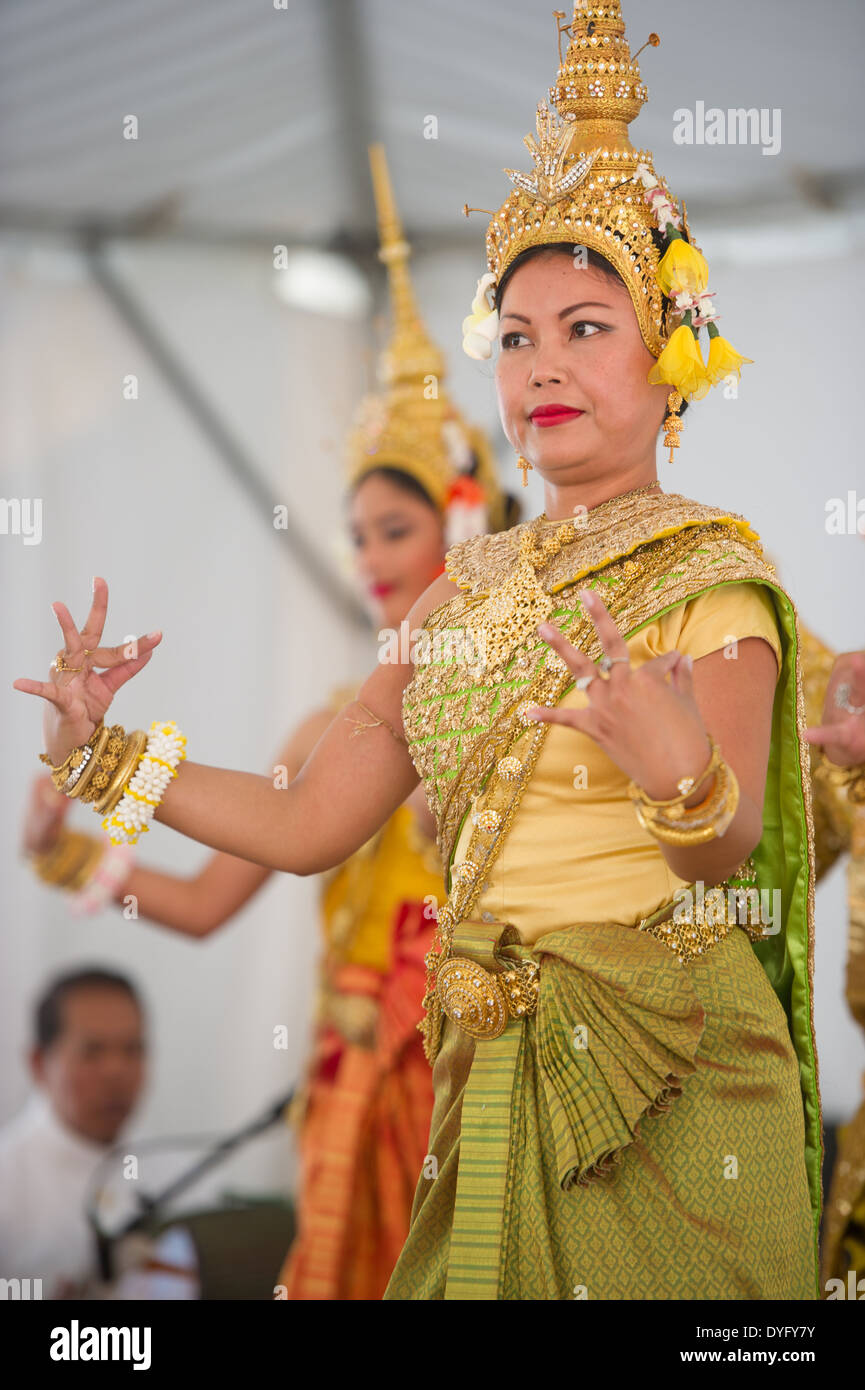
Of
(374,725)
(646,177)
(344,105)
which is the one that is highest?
(344,105)

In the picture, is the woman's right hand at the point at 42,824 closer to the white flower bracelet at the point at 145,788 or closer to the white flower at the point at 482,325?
the white flower bracelet at the point at 145,788

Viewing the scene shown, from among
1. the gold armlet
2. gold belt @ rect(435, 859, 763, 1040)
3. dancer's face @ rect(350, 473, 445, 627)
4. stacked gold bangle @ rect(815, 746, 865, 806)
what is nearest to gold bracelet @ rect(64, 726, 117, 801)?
the gold armlet

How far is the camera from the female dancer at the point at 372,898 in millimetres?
3225

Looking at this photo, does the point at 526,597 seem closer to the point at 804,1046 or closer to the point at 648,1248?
the point at 804,1046

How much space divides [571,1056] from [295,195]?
4.18 meters

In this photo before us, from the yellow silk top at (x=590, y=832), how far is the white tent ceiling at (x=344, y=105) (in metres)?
2.68

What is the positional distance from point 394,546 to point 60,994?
1899 millimetres

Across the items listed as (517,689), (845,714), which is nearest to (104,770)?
(517,689)

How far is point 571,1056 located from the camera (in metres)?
1.64

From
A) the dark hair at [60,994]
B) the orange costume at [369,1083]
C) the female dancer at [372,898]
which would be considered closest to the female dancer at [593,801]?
the female dancer at [372,898]

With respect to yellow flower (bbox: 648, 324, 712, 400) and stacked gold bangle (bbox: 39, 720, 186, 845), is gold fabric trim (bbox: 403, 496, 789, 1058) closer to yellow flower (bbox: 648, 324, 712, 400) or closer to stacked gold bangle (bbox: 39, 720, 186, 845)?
yellow flower (bbox: 648, 324, 712, 400)

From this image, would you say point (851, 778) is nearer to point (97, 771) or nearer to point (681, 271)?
point (681, 271)

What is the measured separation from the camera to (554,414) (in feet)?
5.93
